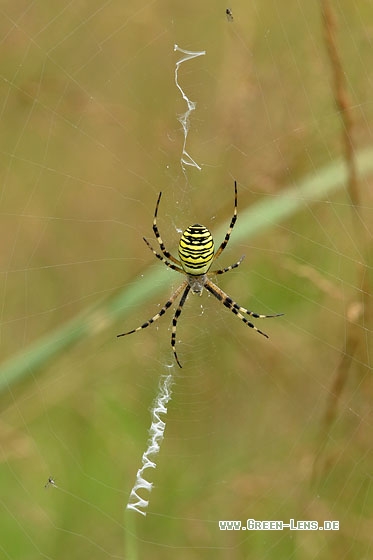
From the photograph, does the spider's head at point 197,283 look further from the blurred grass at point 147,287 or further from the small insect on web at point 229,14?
the small insect on web at point 229,14

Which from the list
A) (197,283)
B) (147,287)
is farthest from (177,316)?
(147,287)

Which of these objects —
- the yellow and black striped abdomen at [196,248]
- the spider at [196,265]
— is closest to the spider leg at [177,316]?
the spider at [196,265]

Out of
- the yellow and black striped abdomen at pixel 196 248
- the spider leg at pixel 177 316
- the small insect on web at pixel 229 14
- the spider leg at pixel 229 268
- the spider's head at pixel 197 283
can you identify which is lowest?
the spider leg at pixel 177 316

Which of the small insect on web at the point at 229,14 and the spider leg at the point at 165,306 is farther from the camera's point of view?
the spider leg at the point at 165,306

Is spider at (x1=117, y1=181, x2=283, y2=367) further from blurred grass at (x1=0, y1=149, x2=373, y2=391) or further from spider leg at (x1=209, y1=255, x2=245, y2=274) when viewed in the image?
blurred grass at (x1=0, y1=149, x2=373, y2=391)

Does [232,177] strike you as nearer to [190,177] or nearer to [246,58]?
[190,177]

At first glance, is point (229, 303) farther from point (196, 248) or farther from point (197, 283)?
point (196, 248)
